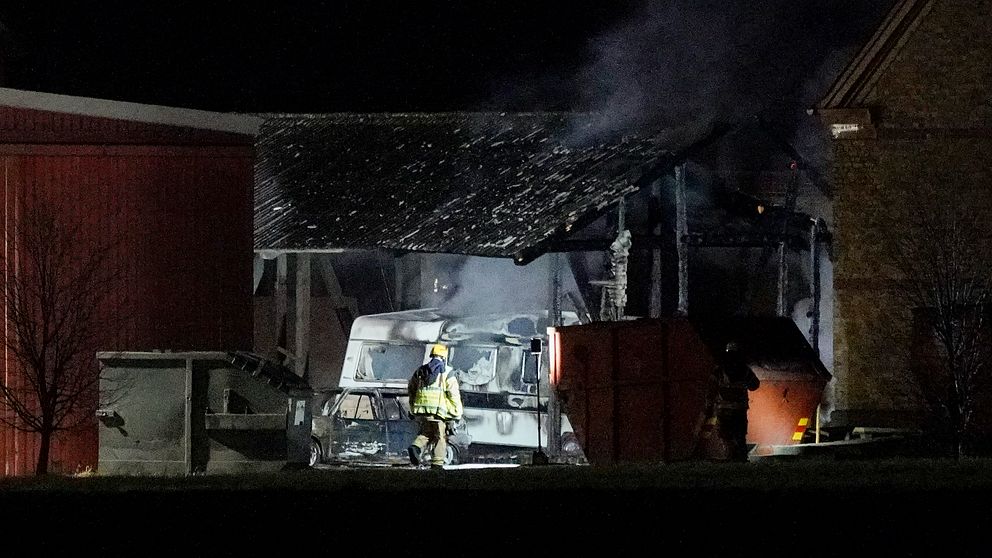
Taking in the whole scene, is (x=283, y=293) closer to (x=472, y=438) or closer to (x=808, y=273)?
(x=472, y=438)

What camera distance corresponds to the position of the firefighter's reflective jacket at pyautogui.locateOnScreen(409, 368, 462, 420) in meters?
18.6

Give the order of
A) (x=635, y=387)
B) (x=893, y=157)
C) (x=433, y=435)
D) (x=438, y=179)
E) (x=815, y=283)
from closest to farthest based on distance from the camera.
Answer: (x=635, y=387) < (x=433, y=435) < (x=893, y=157) < (x=815, y=283) < (x=438, y=179)

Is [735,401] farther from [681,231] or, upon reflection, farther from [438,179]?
[438,179]

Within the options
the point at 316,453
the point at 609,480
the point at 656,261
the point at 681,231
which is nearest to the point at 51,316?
the point at 316,453

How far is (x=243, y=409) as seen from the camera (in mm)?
18266

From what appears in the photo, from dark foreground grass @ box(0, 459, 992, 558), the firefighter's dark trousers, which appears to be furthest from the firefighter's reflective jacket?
dark foreground grass @ box(0, 459, 992, 558)

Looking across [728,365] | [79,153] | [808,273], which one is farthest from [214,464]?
[808,273]

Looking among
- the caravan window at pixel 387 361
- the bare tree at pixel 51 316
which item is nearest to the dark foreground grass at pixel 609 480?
the bare tree at pixel 51 316

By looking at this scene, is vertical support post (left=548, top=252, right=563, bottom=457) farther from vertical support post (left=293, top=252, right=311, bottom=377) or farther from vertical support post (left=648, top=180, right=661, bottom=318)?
vertical support post (left=293, top=252, right=311, bottom=377)

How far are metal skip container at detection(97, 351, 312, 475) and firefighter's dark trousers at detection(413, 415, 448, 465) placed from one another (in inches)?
57.1

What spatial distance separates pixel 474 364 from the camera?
22719 mm

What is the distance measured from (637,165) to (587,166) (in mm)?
1468

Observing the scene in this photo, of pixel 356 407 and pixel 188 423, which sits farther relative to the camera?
pixel 356 407

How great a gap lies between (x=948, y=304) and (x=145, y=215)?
10.3 metres
